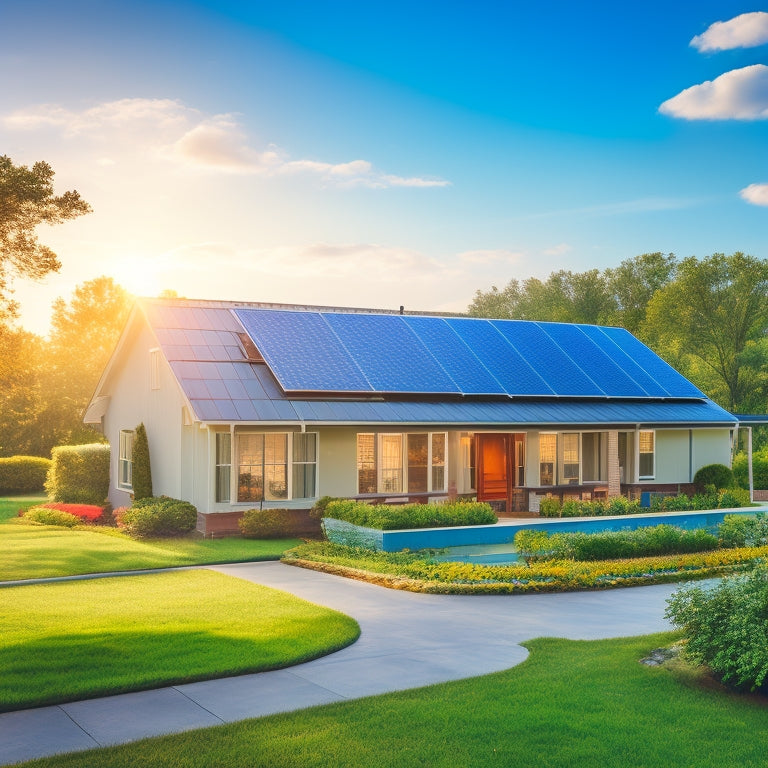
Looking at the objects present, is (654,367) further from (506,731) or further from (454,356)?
(506,731)

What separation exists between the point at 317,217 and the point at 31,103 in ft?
32.9

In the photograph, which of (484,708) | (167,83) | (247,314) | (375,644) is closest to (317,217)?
(247,314)

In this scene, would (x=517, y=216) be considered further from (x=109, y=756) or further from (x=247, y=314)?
(x=109, y=756)

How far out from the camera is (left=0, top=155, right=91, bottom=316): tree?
2092 centimetres

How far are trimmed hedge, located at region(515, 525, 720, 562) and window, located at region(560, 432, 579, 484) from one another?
23.8 ft

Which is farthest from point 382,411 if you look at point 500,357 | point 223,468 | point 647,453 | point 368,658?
point 368,658

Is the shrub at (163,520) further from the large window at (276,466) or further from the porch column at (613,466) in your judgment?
the porch column at (613,466)

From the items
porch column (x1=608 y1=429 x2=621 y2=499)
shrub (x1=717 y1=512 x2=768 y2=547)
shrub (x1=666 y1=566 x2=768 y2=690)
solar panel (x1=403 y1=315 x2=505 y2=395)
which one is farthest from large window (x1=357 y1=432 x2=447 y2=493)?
shrub (x1=666 y1=566 x2=768 y2=690)

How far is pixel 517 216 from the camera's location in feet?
109

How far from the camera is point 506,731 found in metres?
7.16

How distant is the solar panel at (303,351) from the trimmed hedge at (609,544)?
275 inches

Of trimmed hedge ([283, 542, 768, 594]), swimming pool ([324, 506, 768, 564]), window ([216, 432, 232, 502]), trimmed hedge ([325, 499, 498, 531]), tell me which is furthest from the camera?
window ([216, 432, 232, 502])

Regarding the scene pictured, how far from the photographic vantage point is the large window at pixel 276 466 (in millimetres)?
21344

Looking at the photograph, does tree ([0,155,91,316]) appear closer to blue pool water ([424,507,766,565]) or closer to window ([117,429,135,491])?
window ([117,429,135,491])
